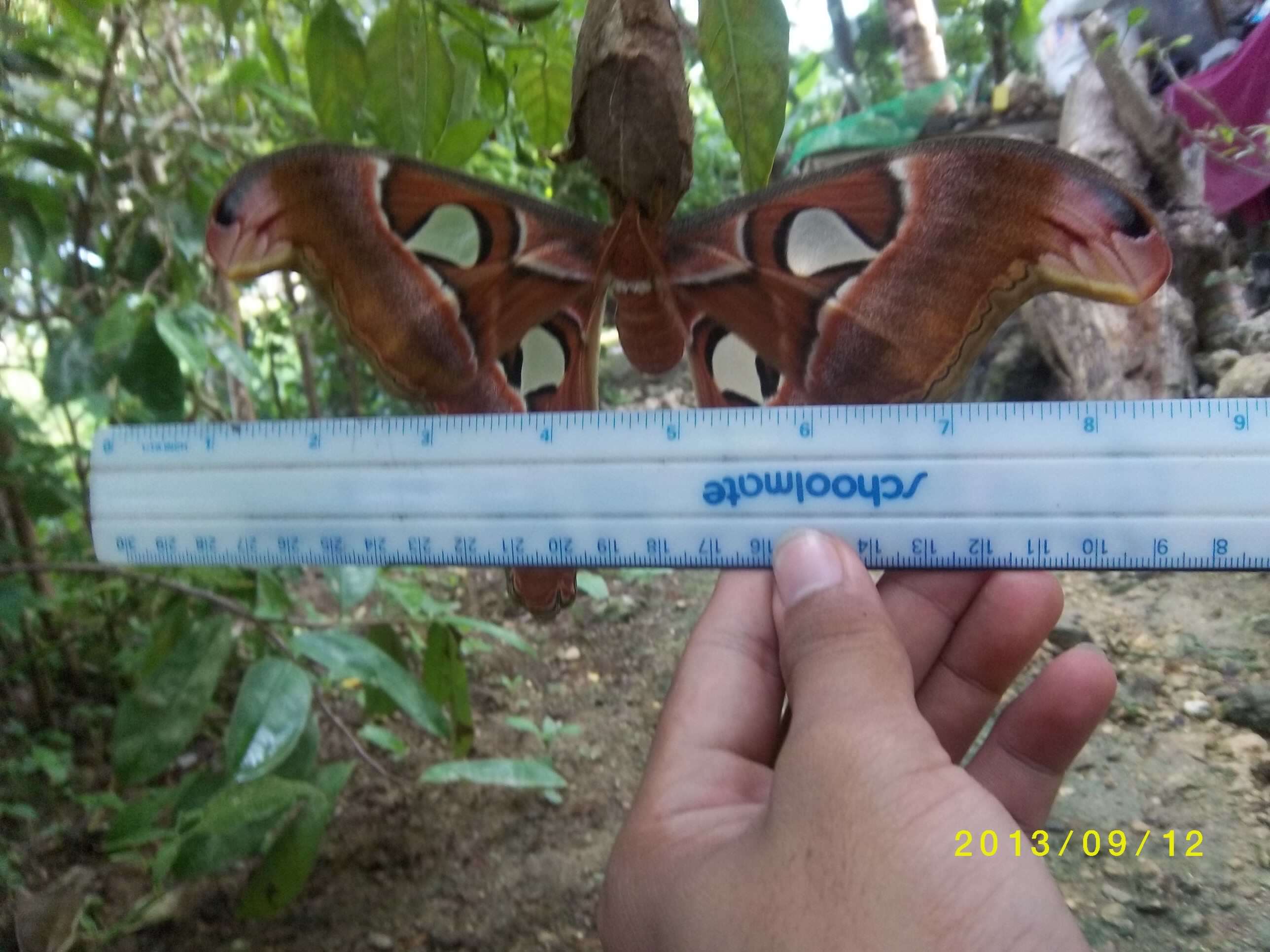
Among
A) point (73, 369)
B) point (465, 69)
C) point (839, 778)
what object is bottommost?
point (839, 778)

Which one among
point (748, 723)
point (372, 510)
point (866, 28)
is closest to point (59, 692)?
point (372, 510)

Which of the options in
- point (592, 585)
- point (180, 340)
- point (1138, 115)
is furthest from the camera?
point (592, 585)

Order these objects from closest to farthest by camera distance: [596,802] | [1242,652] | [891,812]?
1. [891,812]
2. [1242,652]
3. [596,802]

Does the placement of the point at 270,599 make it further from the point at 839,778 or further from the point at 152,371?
the point at 839,778

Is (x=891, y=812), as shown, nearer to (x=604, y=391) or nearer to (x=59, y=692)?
(x=59, y=692)

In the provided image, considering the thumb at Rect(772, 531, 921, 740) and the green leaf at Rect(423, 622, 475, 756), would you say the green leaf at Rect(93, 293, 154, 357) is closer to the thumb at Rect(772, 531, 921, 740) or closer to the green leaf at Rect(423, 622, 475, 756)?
the green leaf at Rect(423, 622, 475, 756)

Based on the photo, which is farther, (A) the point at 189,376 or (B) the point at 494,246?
(A) the point at 189,376

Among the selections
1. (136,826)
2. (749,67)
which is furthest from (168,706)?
(749,67)
